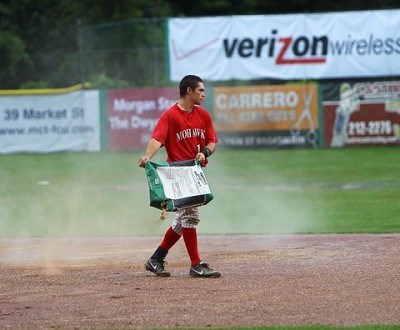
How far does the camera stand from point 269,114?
32.4 meters

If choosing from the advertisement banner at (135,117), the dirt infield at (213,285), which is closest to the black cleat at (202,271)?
the dirt infield at (213,285)

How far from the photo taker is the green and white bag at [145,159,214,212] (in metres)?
10.5

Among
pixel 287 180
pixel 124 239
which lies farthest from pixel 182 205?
pixel 287 180

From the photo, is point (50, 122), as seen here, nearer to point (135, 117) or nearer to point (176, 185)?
point (135, 117)

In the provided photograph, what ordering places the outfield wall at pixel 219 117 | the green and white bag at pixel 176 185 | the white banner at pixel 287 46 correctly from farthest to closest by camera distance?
the white banner at pixel 287 46 → the outfield wall at pixel 219 117 → the green and white bag at pixel 176 185

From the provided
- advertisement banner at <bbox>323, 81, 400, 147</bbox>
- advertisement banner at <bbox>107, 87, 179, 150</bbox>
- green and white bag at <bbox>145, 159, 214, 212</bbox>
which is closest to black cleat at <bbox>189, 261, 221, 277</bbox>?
green and white bag at <bbox>145, 159, 214, 212</bbox>

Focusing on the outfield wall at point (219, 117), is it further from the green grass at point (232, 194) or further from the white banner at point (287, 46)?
the white banner at point (287, 46)

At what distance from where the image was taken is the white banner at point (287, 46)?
112ft

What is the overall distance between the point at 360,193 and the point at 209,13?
29773 millimetres

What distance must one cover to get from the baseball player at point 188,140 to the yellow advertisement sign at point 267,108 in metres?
21.5

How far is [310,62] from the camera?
34.5 meters

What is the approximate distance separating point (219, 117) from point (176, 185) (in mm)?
22186

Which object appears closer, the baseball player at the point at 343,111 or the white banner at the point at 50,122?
the baseball player at the point at 343,111

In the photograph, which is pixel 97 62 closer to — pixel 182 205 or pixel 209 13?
pixel 209 13
